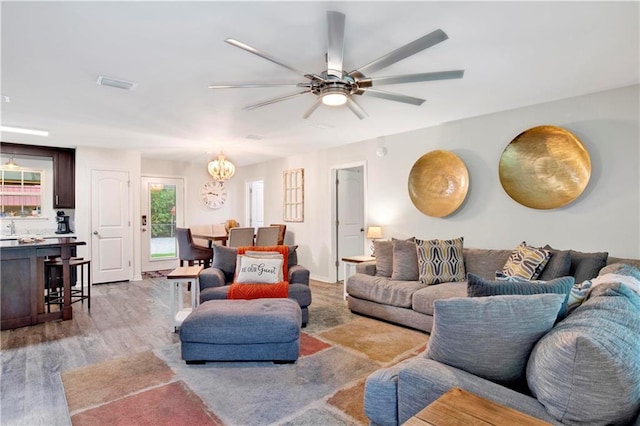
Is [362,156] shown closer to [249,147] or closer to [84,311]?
[249,147]

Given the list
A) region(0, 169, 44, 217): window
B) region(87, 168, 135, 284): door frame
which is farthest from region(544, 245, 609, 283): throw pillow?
region(0, 169, 44, 217): window

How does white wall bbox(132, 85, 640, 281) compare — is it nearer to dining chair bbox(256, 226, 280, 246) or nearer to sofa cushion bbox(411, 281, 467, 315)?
dining chair bbox(256, 226, 280, 246)

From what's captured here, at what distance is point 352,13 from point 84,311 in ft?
15.3

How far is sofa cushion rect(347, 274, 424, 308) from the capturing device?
3.75 metres

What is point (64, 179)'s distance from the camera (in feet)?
19.7

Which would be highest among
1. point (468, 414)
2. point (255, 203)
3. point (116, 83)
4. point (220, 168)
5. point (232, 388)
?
point (116, 83)

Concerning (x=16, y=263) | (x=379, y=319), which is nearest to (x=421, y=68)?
(x=379, y=319)

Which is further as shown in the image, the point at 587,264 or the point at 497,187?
the point at 497,187

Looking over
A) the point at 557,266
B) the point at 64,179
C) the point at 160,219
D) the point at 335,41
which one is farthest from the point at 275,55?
the point at 160,219

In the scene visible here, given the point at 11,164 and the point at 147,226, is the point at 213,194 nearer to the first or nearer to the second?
the point at 147,226

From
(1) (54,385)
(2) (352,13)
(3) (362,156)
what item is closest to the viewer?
(2) (352,13)

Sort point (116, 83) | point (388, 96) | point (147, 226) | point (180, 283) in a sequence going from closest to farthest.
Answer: point (388, 96)
point (116, 83)
point (180, 283)
point (147, 226)

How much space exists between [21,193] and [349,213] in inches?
228

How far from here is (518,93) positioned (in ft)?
11.1
